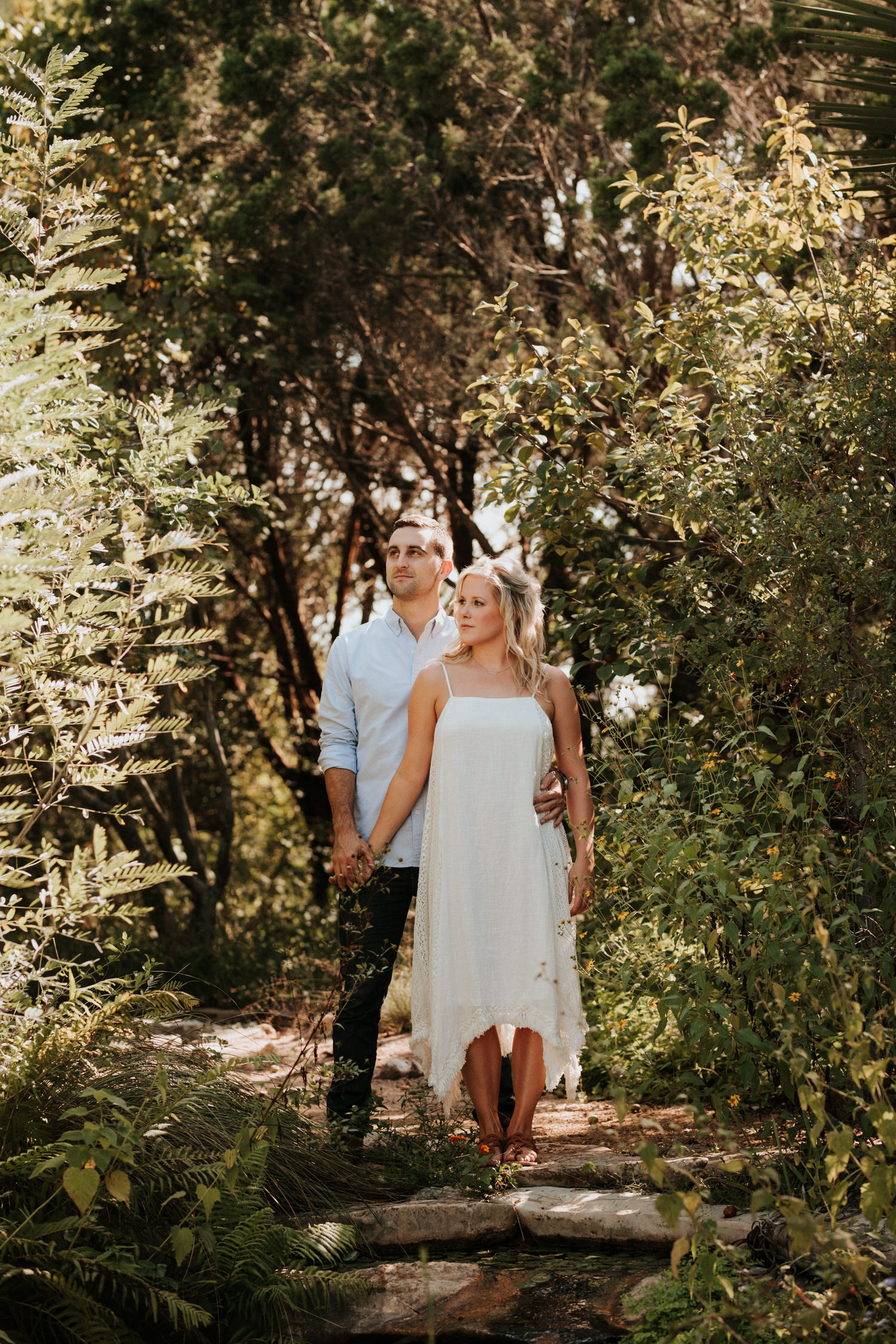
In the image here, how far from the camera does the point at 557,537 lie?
4.18m

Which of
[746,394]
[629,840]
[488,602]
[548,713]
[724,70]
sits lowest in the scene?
[629,840]

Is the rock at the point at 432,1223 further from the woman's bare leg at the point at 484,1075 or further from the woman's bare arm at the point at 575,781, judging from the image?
the woman's bare arm at the point at 575,781

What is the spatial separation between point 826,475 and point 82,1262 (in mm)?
2812

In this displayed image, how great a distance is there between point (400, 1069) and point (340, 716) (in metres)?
2.32

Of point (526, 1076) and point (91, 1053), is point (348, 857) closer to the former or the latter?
point (526, 1076)

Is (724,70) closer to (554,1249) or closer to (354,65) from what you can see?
(354,65)

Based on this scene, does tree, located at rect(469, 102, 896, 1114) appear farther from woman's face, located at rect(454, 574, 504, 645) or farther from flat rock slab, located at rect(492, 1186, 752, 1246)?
woman's face, located at rect(454, 574, 504, 645)

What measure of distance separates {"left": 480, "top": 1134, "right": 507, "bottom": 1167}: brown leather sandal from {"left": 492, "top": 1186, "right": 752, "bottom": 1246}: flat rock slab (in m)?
0.18

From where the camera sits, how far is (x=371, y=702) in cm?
392

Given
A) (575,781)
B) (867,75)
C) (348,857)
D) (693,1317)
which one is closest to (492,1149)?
(348,857)

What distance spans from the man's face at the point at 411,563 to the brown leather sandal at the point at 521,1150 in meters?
1.73

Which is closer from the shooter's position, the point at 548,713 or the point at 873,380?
the point at 873,380

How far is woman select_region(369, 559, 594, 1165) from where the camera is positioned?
11.3 feet

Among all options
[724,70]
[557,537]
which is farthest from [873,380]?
[724,70]
